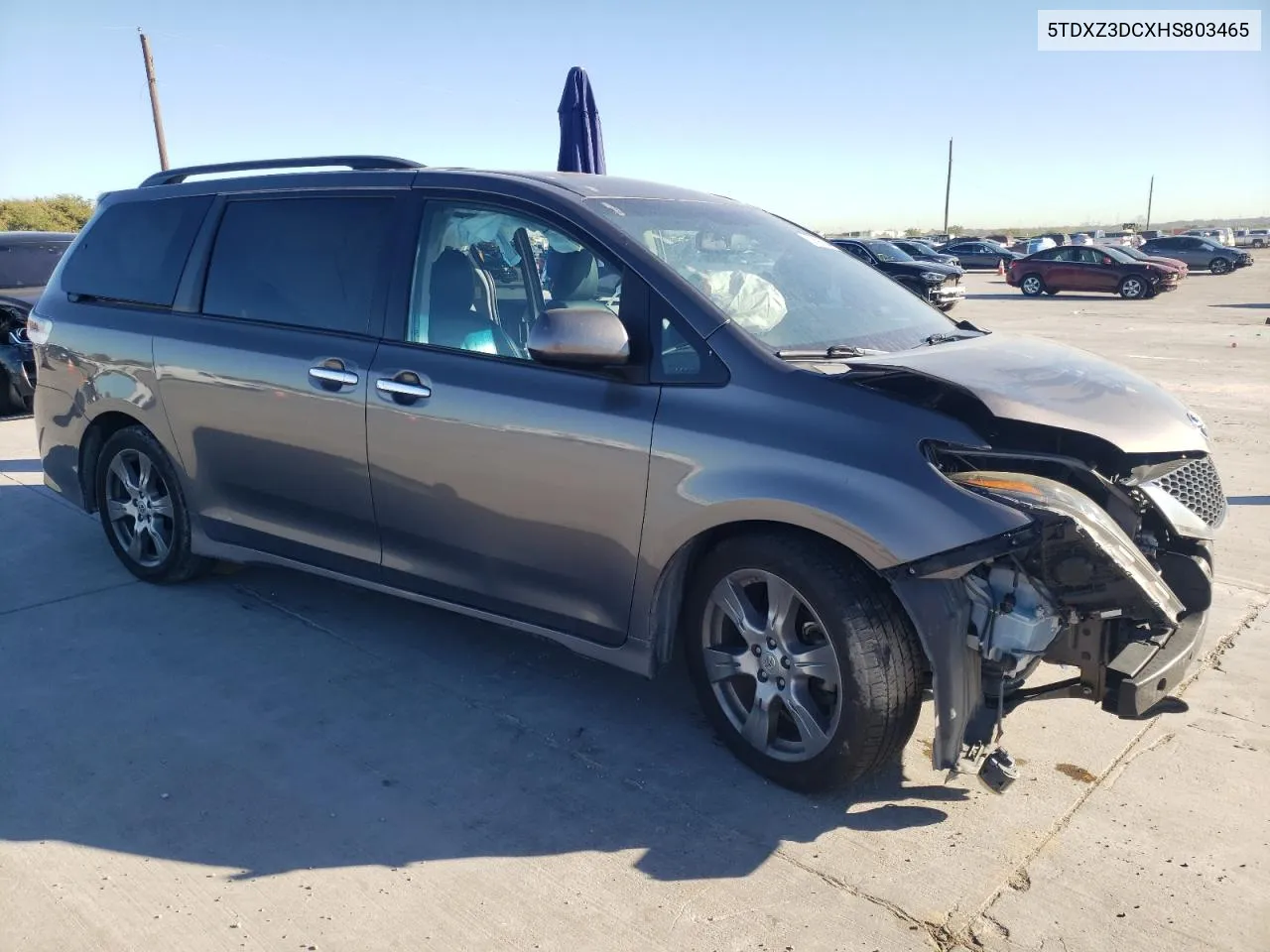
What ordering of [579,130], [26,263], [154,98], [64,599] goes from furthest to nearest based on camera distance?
[154,98], [26,263], [579,130], [64,599]

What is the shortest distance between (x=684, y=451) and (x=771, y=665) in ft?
2.35

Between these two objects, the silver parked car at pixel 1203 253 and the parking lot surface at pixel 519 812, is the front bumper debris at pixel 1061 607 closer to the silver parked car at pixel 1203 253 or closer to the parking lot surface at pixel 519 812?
the parking lot surface at pixel 519 812

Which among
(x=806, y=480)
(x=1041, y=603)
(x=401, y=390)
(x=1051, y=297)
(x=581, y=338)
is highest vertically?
(x=581, y=338)

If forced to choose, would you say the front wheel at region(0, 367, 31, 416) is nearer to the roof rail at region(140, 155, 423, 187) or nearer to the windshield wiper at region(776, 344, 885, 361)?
the roof rail at region(140, 155, 423, 187)

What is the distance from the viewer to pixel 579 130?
7656 mm

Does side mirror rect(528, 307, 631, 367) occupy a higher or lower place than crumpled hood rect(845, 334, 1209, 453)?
higher

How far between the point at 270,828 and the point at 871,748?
177 centimetres

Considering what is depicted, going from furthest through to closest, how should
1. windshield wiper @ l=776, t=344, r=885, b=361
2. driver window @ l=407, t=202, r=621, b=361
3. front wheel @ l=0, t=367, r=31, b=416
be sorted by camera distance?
front wheel @ l=0, t=367, r=31, b=416 < driver window @ l=407, t=202, r=621, b=361 < windshield wiper @ l=776, t=344, r=885, b=361

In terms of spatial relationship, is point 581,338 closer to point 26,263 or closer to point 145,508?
point 145,508

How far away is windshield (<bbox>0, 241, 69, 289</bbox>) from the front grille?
31.3ft

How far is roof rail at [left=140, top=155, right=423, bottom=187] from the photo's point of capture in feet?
14.1

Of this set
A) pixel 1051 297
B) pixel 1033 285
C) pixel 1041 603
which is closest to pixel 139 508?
pixel 1041 603

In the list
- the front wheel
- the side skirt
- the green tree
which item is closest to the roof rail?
the side skirt

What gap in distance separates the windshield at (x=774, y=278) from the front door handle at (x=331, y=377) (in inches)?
44.5
